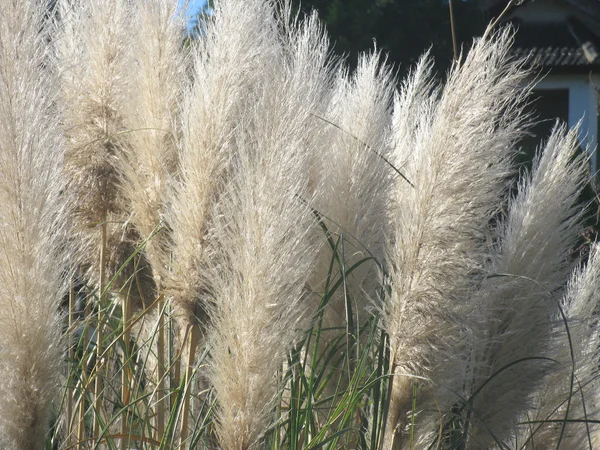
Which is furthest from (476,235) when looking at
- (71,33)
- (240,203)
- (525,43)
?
(525,43)

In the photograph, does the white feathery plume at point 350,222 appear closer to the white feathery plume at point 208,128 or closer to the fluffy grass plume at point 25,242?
the white feathery plume at point 208,128

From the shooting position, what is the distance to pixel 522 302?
7.86 ft

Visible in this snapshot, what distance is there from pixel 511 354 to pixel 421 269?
Result: 46 cm

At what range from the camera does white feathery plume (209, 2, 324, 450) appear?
1.81m

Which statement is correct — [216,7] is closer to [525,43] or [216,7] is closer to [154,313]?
[154,313]

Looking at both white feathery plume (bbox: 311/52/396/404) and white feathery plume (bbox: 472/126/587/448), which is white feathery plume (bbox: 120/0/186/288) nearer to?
white feathery plume (bbox: 311/52/396/404)

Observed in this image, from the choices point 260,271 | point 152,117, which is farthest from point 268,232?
point 152,117

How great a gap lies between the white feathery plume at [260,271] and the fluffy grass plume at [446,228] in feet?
1.01

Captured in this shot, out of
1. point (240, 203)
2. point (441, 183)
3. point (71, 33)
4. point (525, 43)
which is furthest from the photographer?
point (525, 43)

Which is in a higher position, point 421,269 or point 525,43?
point 525,43

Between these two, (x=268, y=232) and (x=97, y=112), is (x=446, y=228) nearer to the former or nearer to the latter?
(x=268, y=232)

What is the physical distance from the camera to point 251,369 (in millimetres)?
1807

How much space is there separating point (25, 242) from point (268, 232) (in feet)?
1.57

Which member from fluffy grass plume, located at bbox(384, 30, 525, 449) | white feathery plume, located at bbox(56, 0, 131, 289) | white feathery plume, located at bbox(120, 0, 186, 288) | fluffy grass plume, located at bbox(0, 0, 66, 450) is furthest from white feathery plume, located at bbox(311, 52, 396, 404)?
fluffy grass plume, located at bbox(0, 0, 66, 450)
